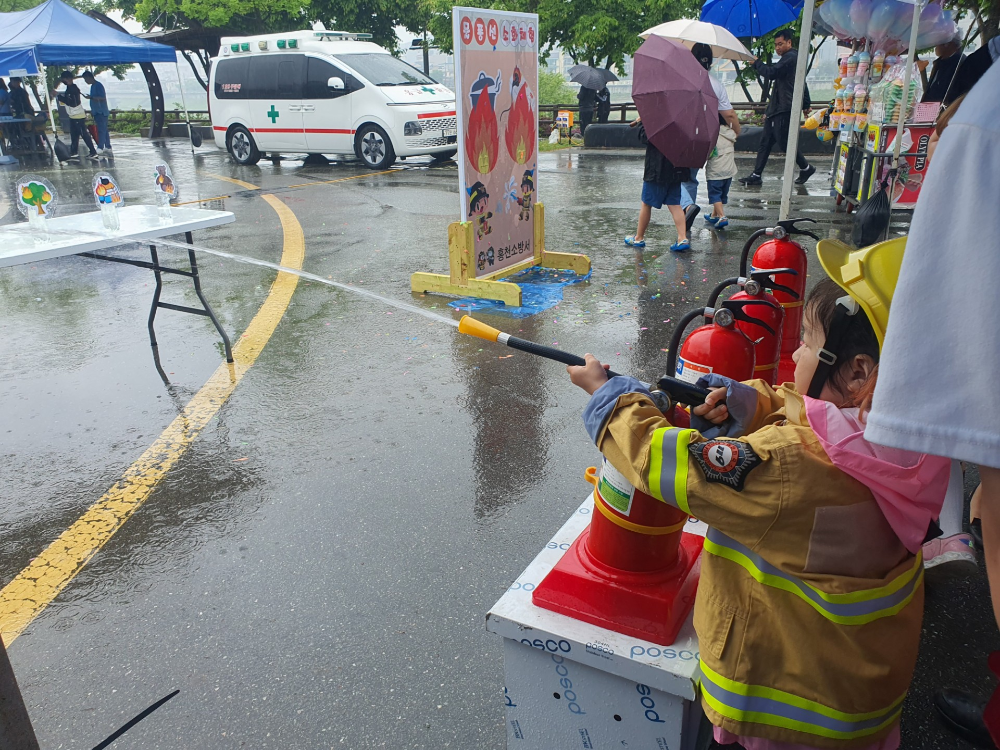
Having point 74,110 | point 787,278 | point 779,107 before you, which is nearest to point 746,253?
point 787,278

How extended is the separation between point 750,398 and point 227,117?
52.3 feet

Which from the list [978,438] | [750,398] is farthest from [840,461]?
[978,438]

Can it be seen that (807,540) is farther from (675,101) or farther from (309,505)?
(675,101)

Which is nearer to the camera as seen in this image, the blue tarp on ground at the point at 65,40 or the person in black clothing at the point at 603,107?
the blue tarp on ground at the point at 65,40

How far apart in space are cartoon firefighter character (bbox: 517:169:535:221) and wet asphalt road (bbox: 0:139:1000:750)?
859mm

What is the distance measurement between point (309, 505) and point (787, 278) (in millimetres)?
2250

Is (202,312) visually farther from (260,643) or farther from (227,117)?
(227,117)

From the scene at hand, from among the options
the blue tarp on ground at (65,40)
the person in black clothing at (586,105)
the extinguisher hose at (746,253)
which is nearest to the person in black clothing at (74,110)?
the blue tarp on ground at (65,40)

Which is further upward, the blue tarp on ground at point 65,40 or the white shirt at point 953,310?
the blue tarp on ground at point 65,40

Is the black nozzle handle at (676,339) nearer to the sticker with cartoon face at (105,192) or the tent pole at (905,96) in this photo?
the sticker with cartoon face at (105,192)

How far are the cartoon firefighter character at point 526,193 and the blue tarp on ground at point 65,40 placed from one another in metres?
14.8

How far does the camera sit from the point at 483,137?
569cm

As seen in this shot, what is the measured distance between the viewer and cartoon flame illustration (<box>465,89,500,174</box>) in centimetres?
554

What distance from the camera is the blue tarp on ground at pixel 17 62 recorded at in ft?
51.9
